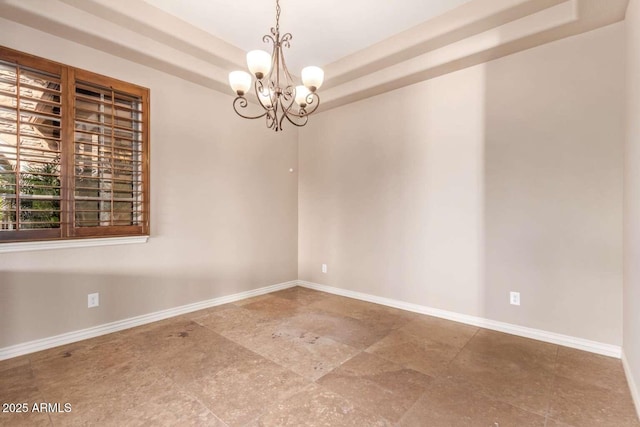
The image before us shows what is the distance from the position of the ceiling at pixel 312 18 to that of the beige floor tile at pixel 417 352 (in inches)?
116

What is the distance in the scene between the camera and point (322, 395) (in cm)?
187

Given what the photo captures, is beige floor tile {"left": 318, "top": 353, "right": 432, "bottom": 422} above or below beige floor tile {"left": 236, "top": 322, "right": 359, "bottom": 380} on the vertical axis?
below

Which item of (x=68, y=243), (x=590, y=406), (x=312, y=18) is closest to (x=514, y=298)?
(x=590, y=406)

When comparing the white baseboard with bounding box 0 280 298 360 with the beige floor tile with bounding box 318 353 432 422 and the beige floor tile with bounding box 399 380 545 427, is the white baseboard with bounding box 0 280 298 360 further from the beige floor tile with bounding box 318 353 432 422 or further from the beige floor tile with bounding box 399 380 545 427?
the beige floor tile with bounding box 399 380 545 427

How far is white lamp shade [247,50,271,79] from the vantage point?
80.2 inches

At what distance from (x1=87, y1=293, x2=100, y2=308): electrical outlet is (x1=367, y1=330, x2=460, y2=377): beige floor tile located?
2.52m

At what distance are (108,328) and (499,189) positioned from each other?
3.99 metres

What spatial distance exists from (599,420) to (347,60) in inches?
145

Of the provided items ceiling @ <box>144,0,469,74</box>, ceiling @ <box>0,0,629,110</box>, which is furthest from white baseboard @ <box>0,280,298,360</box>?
ceiling @ <box>144,0,469,74</box>

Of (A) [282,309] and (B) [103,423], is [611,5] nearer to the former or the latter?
(A) [282,309]

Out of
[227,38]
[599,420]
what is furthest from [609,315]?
[227,38]

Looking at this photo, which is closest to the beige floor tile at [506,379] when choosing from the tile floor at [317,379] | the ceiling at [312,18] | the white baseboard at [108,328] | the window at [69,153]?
the tile floor at [317,379]

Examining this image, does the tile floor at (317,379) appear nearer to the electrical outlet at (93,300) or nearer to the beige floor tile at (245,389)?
the beige floor tile at (245,389)

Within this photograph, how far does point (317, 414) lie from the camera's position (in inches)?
66.9
